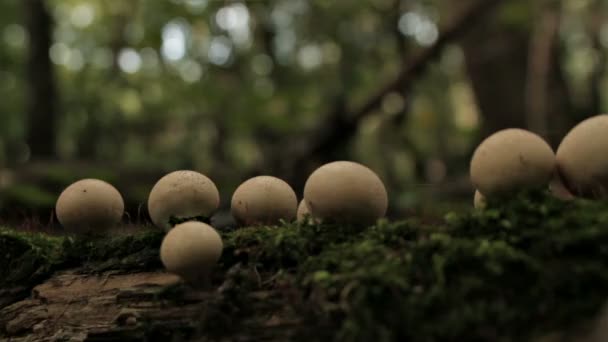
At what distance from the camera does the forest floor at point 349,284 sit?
1461 mm

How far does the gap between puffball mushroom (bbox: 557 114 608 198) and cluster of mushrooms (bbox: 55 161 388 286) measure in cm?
58

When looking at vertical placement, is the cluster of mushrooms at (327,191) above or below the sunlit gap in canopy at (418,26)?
below

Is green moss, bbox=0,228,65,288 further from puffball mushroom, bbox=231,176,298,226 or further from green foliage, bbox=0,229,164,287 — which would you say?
puffball mushroom, bbox=231,176,298,226

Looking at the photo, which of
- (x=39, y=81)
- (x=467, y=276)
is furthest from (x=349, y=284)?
(x=39, y=81)

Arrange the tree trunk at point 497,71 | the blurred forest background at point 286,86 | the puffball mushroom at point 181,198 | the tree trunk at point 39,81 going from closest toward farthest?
the puffball mushroom at point 181,198
the blurred forest background at point 286,86
the tree trunk at point 497,71
the tree trunk at point 39,81

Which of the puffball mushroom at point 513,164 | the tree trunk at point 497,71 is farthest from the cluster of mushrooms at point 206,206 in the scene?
the tree trunk at point 497,71

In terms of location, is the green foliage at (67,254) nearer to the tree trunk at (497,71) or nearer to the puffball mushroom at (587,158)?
the puffball mushroom at (587,158)

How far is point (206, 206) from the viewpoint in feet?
6.94

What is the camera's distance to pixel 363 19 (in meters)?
13.8

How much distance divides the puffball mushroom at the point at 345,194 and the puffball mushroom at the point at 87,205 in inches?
30.5

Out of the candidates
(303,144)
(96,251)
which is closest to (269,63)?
(303,144)

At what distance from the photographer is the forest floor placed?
57.5 inches

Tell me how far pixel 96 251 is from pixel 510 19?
7098mm

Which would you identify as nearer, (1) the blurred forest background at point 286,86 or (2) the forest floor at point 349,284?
(2) the forest floor at point 349,284
